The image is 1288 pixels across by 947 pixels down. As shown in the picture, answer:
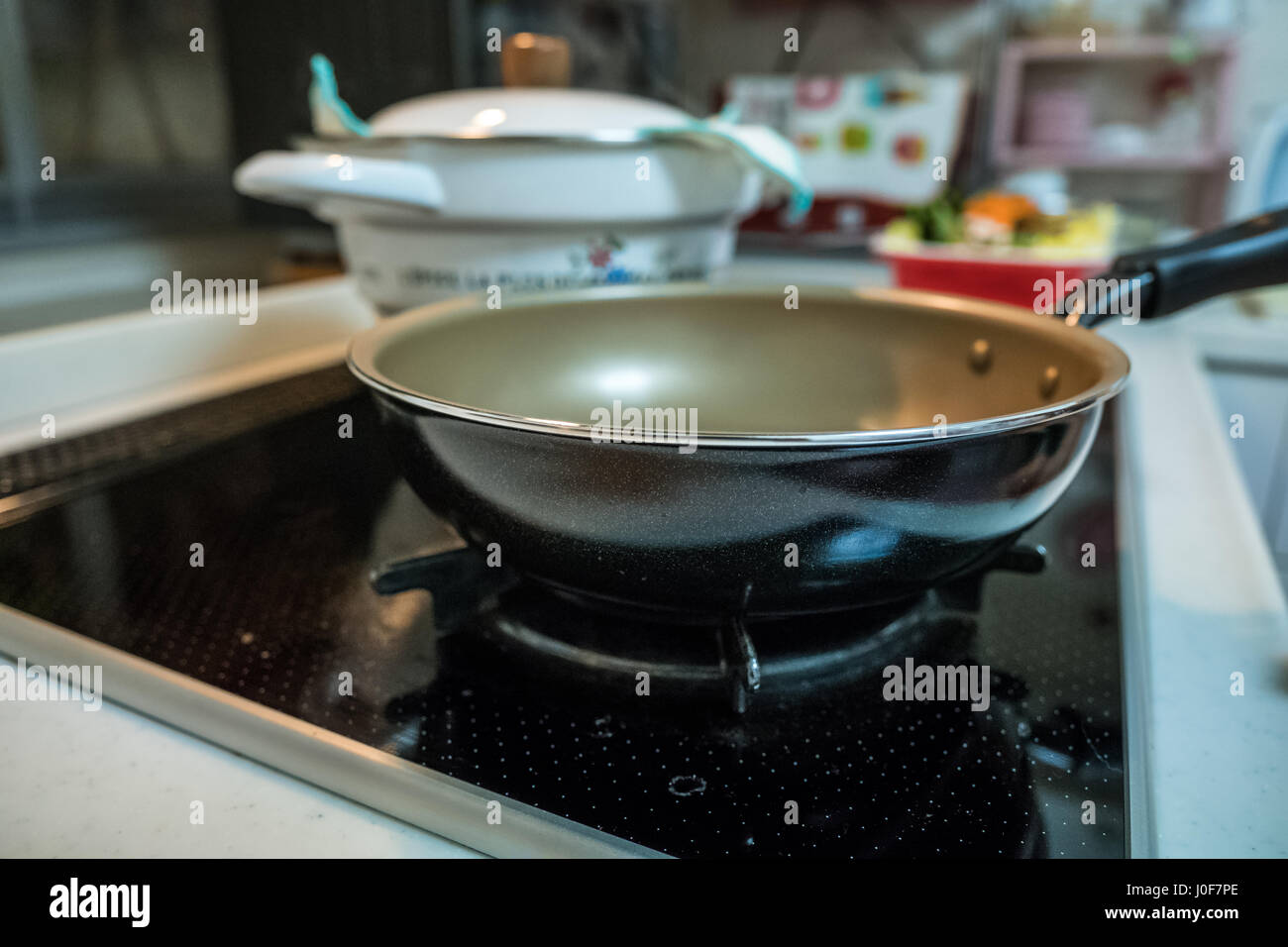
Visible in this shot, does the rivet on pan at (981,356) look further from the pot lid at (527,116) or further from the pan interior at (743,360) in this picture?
the pot lid at (527,116)

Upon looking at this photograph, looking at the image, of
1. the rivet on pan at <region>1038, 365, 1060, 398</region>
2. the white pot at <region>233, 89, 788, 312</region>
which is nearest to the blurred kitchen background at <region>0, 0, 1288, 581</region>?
the white pot at <region>233, 89, 788, 312</region>

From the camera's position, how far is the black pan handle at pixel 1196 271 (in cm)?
40

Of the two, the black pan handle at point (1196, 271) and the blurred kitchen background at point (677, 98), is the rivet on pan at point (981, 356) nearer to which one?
the black pan handle at point (1196, 271)

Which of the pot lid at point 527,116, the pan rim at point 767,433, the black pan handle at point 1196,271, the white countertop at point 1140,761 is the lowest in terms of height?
the white countertop at point 1140,761

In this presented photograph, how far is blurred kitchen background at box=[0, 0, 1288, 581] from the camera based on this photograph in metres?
0.98

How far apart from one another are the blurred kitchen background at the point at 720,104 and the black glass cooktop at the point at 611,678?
492 mm

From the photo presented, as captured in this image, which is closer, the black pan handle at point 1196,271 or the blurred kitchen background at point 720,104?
the black pan handle at point 1196,271

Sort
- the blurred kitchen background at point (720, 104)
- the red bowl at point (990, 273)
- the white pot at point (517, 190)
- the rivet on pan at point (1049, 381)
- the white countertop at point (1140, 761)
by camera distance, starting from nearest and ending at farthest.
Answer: the white countertop at point (1140, 761)
the rivet on pan at point (1049, 381)
the white pot at point (517, 190)
the red bowl at point (990, 273)
the blurred kitchen background at point (720, 104)

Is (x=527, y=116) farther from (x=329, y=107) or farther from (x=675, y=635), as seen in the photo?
(x=675, y=635)

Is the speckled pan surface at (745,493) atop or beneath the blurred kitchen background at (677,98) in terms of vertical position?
beneath

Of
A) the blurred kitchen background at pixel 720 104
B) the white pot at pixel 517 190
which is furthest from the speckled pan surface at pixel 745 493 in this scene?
the blurred kitchen background at pixel 720 104

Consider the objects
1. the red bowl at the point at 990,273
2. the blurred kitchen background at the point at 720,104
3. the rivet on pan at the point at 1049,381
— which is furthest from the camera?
the blurred kitchen background at the point at 720,104

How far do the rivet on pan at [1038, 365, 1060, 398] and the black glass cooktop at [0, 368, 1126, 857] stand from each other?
7cm
